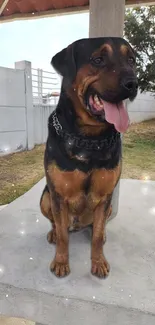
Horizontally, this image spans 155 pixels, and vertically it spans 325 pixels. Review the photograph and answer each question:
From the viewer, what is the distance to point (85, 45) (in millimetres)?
1187

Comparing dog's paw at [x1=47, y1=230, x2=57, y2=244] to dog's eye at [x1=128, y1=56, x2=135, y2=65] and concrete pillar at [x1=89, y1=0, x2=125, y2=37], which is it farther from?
concrete pillar at [x1=89, y1=0, x2=125, y2=37]

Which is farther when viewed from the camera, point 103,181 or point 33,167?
point 33,167

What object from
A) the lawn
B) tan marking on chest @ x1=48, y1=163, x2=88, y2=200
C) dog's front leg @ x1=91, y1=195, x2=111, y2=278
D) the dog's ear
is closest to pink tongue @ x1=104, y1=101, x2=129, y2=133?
the dog's ear

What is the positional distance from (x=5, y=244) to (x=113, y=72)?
1273 millimetres

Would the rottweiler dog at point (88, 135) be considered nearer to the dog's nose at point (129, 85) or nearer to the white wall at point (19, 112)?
the dog's nose at point (129, 85)

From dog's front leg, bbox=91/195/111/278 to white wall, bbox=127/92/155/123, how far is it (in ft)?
26.5

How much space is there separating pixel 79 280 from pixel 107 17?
158 centimetres

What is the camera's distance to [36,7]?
2902 mm

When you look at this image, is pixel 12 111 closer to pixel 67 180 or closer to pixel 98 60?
pixel 67 180

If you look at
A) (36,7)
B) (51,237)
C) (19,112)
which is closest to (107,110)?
(51,237)

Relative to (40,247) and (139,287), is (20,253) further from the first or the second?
(139,287)

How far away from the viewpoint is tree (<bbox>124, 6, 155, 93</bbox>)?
743 cm

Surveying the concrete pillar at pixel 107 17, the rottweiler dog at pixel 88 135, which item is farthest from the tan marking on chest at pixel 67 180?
the concrete pillar at pixel 107 17

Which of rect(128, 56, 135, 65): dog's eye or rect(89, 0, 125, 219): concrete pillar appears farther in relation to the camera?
rect(89, 0, 125, 219): concrete pillar
